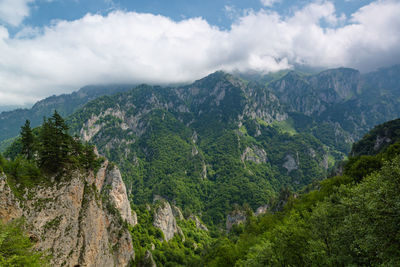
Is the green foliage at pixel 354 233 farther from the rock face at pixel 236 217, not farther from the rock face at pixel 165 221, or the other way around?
the rock face at pixel 236 217

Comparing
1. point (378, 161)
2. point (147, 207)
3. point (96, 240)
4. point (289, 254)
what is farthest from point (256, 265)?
point (147, 207)

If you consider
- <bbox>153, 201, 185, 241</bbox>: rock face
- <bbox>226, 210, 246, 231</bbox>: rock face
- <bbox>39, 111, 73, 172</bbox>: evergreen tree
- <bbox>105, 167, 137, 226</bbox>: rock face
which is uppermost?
<bbox>39, 111, 73, 172</bbox>: evergreen tree

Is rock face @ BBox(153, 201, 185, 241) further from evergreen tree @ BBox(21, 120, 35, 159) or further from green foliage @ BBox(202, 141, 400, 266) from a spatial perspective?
green foliage @ BBox(202, 141, 400, 266)

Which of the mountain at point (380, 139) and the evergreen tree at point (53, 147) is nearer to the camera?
the evergreen tree at point (53, 147)

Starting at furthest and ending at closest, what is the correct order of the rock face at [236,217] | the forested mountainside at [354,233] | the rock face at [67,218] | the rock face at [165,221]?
the rock face at [236,217]
the rock face at [165,221]
the rock face at [67,218]
the forested mountainside at [354,233]

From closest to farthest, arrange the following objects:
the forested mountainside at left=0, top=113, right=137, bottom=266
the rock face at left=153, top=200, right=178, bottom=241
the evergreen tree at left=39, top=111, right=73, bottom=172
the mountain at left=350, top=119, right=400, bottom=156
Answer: the forested mountainside at left=0, top=113, right=137, bottom=266, the evergreen tree at left=39, top=111, right=73, bottom=172, the mountain at left=350, top=119, right=400, bottom=156, the rock face at left=153, top=200, right=178, bottom=241

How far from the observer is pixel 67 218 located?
34.0 m

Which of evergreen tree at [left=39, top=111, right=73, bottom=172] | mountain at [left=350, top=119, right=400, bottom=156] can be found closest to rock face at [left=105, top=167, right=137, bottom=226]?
evergreen tree at [left=39, top=111, right=73, bottom=172]

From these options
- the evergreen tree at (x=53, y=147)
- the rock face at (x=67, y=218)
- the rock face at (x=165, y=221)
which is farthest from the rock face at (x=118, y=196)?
the evergreen tree at (x=53, y=147)

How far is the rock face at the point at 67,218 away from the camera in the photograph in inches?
1128

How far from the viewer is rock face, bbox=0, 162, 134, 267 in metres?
28.6

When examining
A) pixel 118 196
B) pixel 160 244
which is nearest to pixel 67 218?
pixel 118 196

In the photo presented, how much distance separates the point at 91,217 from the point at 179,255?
60.2 m

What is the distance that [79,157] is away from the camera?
1633 inches
